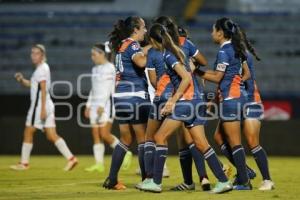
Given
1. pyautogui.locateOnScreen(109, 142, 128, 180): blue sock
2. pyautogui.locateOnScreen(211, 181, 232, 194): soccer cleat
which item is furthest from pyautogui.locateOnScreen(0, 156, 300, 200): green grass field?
pyautogui.locateOnScreen(109, 142, 128, 180): blue sock

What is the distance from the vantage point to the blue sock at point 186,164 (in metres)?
9.75

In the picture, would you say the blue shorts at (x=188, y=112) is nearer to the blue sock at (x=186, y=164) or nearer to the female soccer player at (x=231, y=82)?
the female soccer player at (x=231, y=82)

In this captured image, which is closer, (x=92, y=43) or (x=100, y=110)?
(x=100, y=110)

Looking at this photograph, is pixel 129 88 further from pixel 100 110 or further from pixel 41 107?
pixel 41 107

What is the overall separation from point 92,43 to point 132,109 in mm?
15498

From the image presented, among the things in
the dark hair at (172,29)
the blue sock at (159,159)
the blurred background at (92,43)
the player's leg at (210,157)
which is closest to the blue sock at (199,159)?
the player's leg at (210,157)

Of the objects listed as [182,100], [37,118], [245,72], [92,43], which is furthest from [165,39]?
[92,43]

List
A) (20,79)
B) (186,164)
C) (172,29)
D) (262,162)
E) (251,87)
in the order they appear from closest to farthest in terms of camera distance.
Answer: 1. (172,29)
2. (186,164)
3. (262,162)
4. (251,87)
5. (20,79)

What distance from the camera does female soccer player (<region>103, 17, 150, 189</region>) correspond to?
9.84m

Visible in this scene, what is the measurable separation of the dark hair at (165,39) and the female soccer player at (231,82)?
625 mm

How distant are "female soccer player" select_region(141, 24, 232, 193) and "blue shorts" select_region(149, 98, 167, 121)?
0.15m

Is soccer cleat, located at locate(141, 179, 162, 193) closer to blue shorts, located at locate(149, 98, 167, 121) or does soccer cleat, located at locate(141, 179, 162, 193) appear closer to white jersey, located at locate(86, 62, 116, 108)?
blue shorts, located at locate(149, 98, 167, 121)

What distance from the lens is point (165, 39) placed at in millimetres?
9141

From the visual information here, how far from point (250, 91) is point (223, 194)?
61.9 inches
